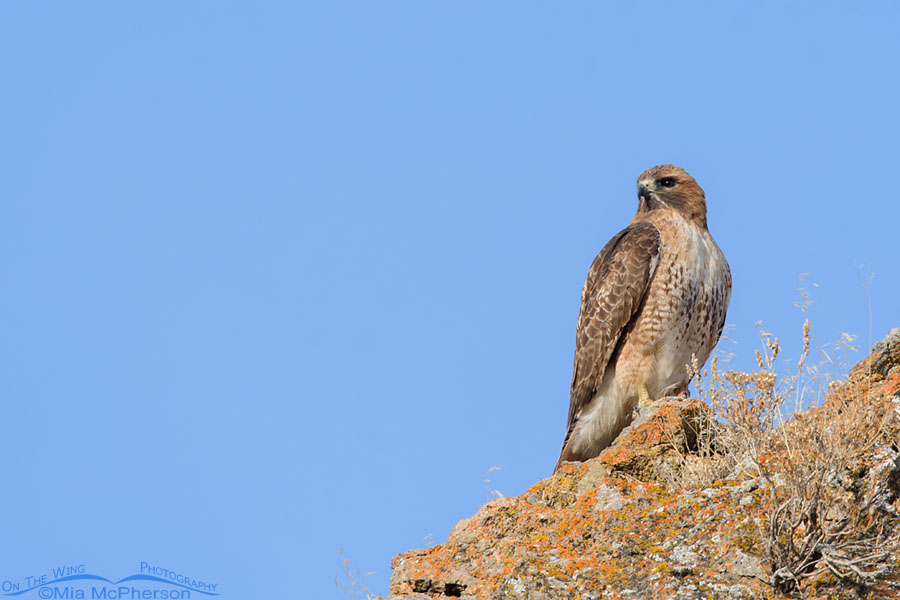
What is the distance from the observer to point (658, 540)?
4133mm

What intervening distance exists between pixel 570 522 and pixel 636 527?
33 cm

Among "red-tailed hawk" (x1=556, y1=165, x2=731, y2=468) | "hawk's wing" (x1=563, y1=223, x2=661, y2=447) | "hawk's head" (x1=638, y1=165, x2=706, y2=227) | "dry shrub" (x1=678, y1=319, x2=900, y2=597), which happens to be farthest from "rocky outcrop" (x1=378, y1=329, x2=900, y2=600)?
"hawk's head" (x1=638, y1=165, x2=706, y2=227)

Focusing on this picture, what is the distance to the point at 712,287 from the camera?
25.7 feet

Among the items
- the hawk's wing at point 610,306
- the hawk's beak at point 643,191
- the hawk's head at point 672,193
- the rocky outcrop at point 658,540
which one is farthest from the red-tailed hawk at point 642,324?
the rocky outcrop at point 658,540

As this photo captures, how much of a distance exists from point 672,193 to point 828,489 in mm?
5091

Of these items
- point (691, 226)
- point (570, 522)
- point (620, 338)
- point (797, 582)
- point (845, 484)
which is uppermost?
point (691, 226)

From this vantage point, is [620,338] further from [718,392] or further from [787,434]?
[787,434]

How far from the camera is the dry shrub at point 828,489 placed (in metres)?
3.67

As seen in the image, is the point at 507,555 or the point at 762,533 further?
the point at 507,555

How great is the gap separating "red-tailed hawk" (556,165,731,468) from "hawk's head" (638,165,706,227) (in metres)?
0.24

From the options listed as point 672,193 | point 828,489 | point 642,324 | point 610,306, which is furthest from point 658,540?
point 672,193

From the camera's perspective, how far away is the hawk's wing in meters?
7.86

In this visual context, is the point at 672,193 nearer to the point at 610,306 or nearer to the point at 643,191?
the point at 643,191

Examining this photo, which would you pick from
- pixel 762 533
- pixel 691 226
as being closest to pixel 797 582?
pixel 762 533
